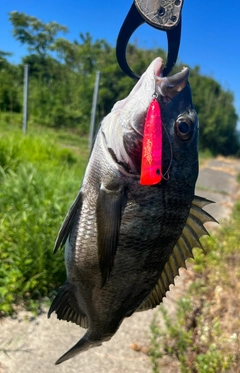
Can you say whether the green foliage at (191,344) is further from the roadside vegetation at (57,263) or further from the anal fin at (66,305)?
the anal fin at (66,305)

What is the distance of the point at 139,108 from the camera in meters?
1.34

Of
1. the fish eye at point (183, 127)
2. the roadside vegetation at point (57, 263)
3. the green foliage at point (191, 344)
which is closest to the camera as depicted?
the fish eye at point (183, 127)

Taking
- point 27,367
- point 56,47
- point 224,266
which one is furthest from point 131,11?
point 56,47

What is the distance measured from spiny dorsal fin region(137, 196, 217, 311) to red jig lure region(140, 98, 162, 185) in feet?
1.14

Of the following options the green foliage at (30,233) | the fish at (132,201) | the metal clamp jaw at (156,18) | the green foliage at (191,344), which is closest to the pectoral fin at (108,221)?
the fish at (132,201)

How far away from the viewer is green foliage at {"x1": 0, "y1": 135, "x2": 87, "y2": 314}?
10.2 ft

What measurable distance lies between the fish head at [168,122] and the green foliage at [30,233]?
2.04 meters

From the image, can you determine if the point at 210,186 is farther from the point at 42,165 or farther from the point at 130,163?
the point at 130,163

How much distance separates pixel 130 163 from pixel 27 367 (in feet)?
6.45

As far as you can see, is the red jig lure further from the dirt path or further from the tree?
the tree

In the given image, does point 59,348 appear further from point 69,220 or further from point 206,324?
point 69,220

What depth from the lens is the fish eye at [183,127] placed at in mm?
1337

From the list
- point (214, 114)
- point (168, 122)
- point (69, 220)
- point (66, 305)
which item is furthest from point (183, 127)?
point (214, 114)

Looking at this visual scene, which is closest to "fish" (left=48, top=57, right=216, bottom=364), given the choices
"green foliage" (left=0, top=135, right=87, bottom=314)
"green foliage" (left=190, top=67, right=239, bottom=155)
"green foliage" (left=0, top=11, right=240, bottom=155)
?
"green foliage" (left=0, top=135, right=87, bottom=314)
